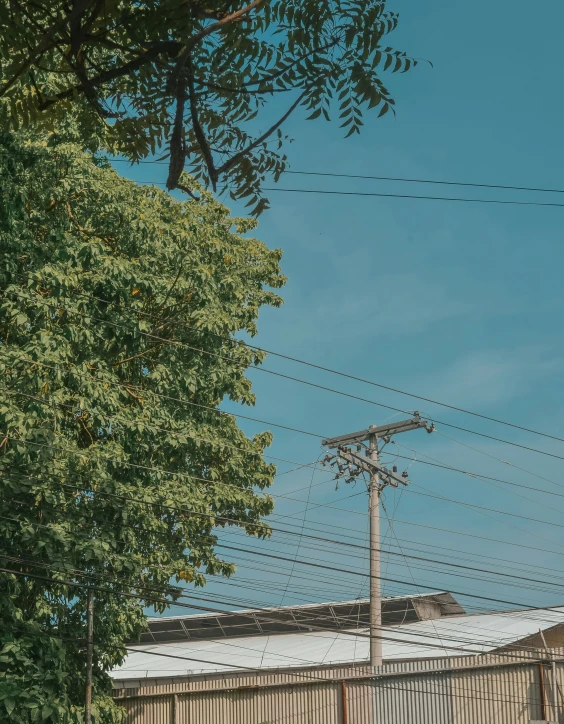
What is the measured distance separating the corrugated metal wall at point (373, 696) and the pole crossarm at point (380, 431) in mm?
4855

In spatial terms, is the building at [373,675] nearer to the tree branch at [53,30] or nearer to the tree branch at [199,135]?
the tree branch at [199,135]

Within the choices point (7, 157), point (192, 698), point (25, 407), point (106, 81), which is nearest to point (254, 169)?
point (106, 81)

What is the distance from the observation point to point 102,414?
572 inches

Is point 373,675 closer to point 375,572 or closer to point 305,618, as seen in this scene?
point 375,572

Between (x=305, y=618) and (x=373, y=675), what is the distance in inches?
470

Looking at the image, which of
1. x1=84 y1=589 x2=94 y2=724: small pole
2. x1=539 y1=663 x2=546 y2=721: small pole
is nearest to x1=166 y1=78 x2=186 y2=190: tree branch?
x1=84 y1=589 x2=94 y2=724: small pole

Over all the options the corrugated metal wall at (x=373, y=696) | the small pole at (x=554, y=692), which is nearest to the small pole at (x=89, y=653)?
the corrugated metal wall at (x=373, y=696)

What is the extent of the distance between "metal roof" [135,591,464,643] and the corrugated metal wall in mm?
5467

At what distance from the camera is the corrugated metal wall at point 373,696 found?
727 inches

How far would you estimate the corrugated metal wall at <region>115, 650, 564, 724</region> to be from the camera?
60.6ft

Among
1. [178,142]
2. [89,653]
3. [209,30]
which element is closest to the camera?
[209,30]

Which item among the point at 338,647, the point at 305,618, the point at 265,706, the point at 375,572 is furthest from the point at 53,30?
the point at 305,618

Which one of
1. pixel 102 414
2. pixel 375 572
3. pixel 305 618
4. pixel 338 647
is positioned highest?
pixel 305 618

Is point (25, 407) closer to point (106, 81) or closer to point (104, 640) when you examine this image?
point (104, 640)
